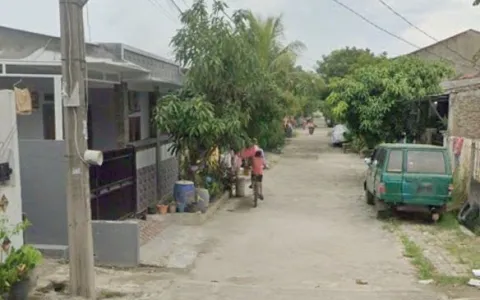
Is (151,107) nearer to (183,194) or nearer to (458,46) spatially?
(183,194)

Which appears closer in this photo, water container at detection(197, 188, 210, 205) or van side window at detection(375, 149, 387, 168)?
water container at detection(197, 188, 210, 205)

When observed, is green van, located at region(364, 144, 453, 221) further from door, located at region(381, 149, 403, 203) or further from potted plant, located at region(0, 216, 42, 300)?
potted plant, located at region(0, 216, 42, 300)

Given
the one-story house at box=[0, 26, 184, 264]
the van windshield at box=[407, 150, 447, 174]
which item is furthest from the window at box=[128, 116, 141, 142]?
the van windshield at box=[407, 150, 447, 174]

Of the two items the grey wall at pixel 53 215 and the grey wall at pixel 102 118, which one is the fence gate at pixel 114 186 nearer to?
the grey wall at pixel 53 215

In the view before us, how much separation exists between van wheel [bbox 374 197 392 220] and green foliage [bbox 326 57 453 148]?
703 centimetres

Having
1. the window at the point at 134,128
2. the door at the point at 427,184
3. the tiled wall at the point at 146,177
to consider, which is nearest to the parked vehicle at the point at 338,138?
the door at the point at 427,184

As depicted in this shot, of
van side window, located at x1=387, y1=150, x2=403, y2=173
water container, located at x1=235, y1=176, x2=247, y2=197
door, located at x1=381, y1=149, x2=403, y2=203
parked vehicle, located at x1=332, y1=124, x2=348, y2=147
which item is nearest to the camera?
door, located at x1=381, y1=149, x2=403, y2=203

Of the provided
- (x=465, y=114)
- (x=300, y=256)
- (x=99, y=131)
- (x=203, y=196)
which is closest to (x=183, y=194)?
(x=203, y=196)

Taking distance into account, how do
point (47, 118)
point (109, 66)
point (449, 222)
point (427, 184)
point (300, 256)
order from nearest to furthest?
point (109, 66), point (300, 256), point (47, 118), point (427, 184), point (449, 222)

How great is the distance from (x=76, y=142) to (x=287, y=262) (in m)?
4.58

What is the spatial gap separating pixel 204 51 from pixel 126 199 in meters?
4.15

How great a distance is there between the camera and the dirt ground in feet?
25.1

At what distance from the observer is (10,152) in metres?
7.07

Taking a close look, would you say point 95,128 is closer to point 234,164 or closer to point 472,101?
point 234,164
